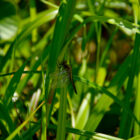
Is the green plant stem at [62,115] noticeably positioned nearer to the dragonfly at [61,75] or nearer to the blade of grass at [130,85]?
the dragonfly at [61,75]

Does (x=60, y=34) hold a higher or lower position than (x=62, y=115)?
higher

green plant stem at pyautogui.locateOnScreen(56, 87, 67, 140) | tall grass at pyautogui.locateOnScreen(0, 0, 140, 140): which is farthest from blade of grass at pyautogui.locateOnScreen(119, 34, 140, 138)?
green plant stem at pyautogui.locateOnScreen(56, 87, 67, 140)

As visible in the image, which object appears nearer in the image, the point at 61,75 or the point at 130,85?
the point at 61,75

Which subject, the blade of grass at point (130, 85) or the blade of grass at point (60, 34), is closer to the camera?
the blade of grass at point (60, 34)

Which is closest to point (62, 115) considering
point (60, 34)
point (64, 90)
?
point (64, 90)

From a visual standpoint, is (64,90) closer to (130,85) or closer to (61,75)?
(61,75)

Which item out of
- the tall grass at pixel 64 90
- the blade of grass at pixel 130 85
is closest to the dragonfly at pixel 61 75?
the tall grass at pixel 64 90

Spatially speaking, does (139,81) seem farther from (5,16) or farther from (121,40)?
(121,40)

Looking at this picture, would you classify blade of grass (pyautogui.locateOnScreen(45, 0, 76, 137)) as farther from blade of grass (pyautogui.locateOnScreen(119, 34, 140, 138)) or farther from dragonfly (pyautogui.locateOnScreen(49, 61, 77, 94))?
blade of grass (pyautogui.locateOnScreen(119, 34, 140, 138))

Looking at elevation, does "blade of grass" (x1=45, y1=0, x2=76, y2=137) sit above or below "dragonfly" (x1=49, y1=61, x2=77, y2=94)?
above

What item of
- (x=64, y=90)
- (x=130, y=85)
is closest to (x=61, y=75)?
(x=64, y=90)

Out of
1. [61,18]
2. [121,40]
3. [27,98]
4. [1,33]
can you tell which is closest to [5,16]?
[1,33]
